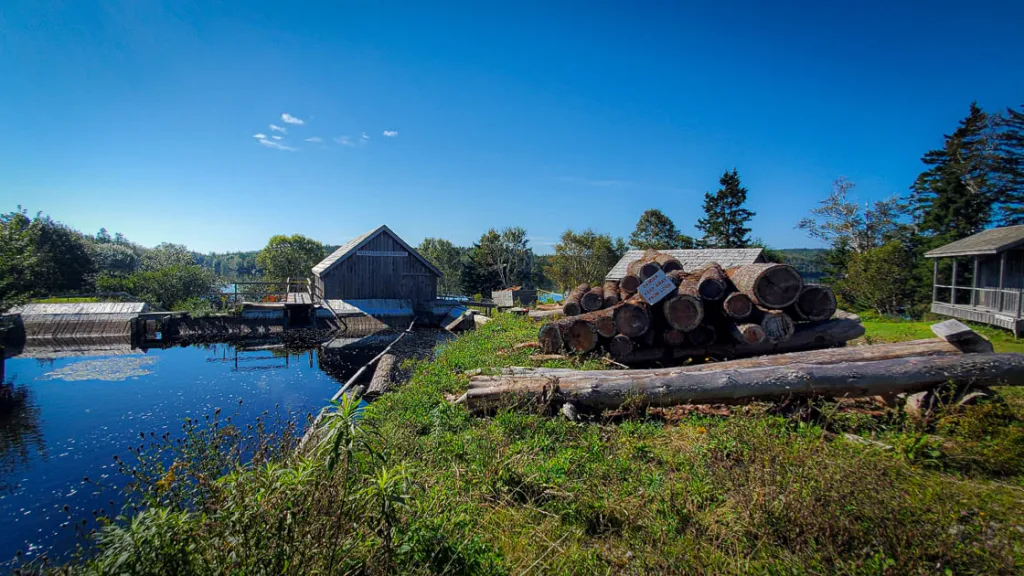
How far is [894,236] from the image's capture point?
29891 mm

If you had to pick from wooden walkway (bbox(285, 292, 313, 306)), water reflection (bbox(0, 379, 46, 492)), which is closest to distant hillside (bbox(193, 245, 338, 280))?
wooden walkway (bbox(285, 292, 313, 306))

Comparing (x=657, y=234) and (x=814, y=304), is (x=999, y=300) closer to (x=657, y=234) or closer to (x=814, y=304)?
(x=814, y=304)

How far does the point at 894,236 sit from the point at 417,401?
37.3m

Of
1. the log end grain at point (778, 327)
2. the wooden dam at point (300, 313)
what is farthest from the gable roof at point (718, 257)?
the wooden dam at point (300, 313)

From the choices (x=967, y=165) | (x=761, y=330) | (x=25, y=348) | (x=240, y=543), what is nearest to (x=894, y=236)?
(x=967, y=165)

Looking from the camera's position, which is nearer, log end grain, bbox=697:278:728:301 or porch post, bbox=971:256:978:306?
log end grain, bbox=697:278:728:301

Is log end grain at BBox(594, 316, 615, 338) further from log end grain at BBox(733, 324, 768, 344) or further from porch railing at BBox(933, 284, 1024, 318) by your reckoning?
porch railing at BBox(933, 284, 1024, 318)

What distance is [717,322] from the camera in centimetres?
827

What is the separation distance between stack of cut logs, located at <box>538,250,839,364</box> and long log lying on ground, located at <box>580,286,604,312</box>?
1.52m

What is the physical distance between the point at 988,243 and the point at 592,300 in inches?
589

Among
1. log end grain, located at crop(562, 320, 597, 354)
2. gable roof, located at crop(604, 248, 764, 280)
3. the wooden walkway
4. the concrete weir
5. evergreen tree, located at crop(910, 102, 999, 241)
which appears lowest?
the concrete weir

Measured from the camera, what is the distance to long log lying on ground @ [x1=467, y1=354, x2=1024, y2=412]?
4.95 m

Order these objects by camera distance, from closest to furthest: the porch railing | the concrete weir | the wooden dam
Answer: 1. the porch railing
2. the concrete weir
3. the wooden dam

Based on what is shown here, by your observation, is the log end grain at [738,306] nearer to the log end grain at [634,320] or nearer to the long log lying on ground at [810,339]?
the long log lying on ground at [810,339]
